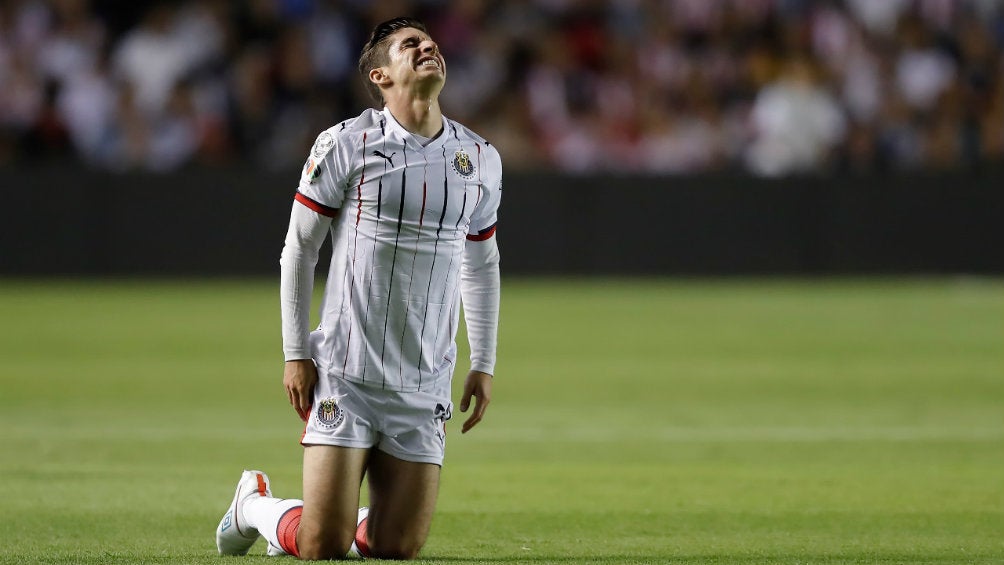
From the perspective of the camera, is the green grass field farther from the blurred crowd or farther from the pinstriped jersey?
the blurred crowd

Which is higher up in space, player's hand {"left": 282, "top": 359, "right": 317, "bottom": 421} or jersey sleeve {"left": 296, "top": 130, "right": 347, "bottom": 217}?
jersey sleeve {"left": 296, "top": 130, "right": 347, "bottom": 217}

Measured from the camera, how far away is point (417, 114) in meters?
5.52

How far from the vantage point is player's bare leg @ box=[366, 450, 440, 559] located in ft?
18.2

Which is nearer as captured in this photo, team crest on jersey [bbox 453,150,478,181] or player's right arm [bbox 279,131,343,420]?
player's right arm [bbox 279,131,343,420]

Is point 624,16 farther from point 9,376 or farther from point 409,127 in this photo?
point 409,127

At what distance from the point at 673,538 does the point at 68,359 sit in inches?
303

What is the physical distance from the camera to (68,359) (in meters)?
12.6

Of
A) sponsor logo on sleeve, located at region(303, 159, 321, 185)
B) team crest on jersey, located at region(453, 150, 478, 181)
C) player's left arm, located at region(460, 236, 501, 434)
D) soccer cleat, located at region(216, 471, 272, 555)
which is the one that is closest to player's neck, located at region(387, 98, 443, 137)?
team crest on jersey, located at region(453, 150, 478, 181)

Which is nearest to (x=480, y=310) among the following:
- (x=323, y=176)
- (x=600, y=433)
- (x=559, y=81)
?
(x=323, y=176)

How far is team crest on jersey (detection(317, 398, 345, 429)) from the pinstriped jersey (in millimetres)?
98

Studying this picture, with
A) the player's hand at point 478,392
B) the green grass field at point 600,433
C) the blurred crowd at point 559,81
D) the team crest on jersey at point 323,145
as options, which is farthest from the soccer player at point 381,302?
the blurred crowd at point 559,81

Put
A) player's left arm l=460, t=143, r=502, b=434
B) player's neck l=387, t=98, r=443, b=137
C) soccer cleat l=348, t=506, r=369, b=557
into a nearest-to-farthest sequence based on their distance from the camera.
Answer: player's neck l=387, t=98, r=443, b=137 → soccer cleat l=348, t=506, r=369, b=557 → player's left arm l=460, t=143, r=502, b=434

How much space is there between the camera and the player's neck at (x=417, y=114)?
5.51 meters

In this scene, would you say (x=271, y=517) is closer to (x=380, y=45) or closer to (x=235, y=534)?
(x=235, y=534)
